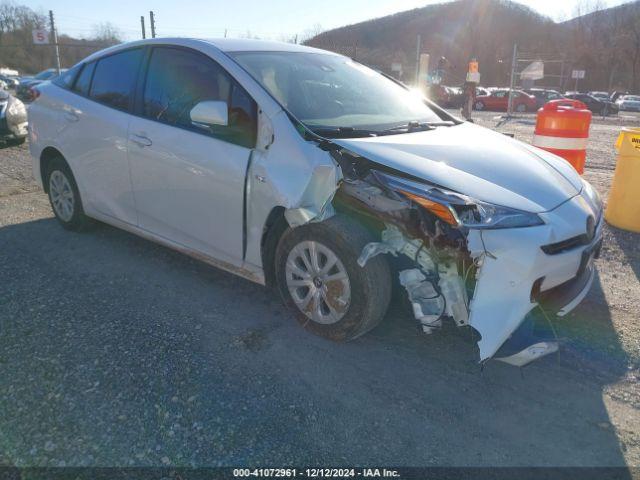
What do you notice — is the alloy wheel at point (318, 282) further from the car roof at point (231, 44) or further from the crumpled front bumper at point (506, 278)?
the car roof at point (231, 44)

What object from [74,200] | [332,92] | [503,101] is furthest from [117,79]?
[503,101]

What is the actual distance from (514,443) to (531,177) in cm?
147

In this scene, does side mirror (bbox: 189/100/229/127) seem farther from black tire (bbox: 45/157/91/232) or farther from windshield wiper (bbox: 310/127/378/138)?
black tire (bbox: 45/157/91/232)

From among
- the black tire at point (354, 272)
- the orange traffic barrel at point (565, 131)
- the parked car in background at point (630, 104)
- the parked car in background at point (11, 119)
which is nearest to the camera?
the black tire at point (354, 272)

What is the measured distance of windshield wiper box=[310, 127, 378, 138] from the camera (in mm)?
3008

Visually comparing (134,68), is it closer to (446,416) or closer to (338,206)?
(338,206)

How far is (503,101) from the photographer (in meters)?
28.0

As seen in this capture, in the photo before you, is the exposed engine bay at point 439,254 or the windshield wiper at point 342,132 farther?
the windshield wiper at point 342,132

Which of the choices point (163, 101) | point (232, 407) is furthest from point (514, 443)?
point (163, 101)

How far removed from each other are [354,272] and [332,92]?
1498mm

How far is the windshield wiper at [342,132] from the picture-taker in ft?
9.87

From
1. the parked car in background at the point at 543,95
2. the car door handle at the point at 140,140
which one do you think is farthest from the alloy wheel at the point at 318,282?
the parked car in background at the point at 543,95

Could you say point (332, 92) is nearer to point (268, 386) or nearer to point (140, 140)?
point (140, 140)

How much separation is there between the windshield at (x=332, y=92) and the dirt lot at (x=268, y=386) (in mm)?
1324
